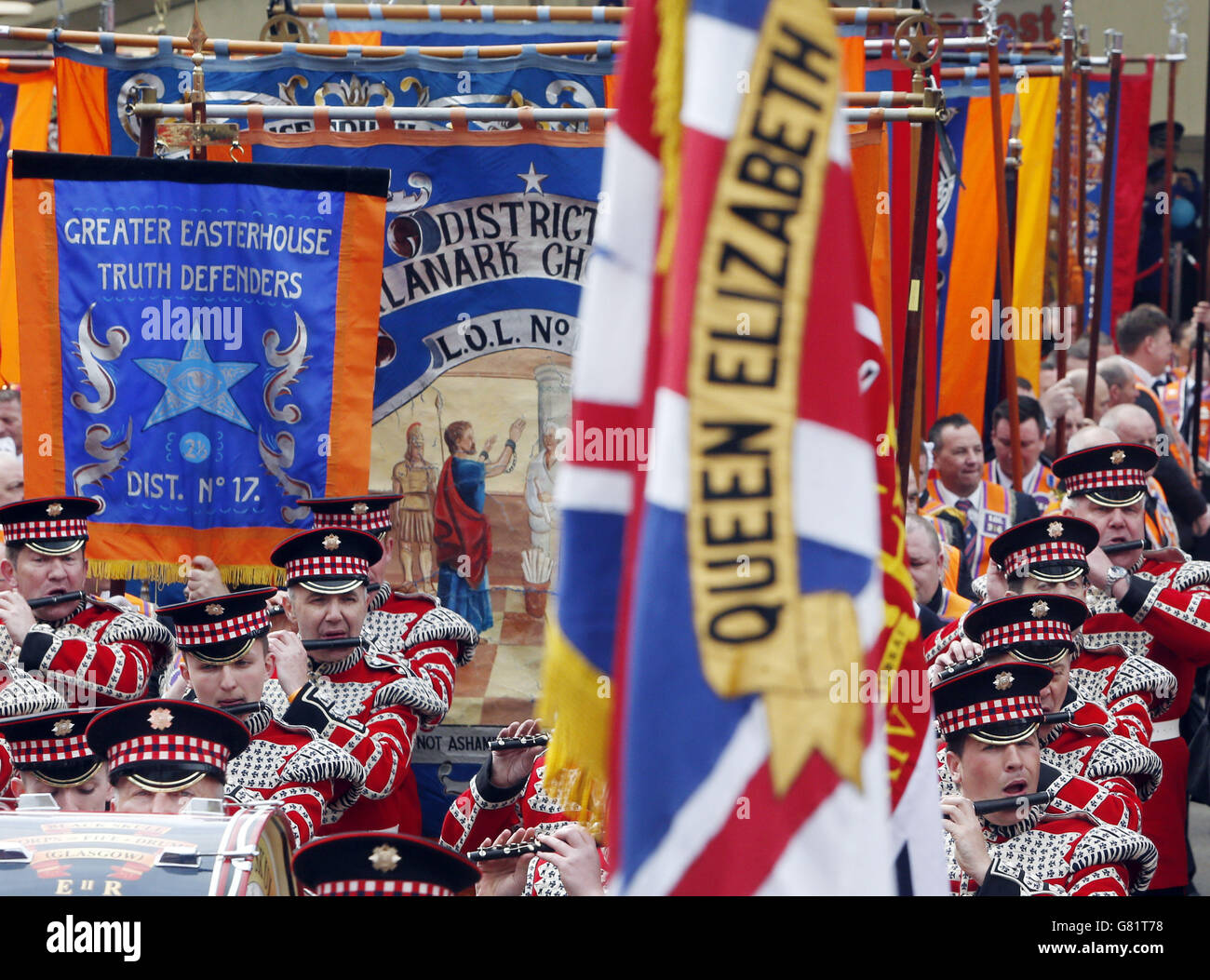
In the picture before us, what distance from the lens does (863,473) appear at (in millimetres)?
1843

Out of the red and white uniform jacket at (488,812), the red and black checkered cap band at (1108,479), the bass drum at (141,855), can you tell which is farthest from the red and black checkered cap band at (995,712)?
the red and black checkered cap band at (1108,479)

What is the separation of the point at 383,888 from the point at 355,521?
2.38 meters

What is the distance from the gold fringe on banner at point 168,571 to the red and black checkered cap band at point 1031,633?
2.53m

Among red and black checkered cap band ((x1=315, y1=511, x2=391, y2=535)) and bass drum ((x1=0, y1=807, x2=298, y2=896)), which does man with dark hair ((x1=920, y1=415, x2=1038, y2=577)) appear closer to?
red and black checkered cap band ((x1=315, y1=511, x2=391, y2=535))

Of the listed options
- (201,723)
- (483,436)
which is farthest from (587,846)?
(483,436)

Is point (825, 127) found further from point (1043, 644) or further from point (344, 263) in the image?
point (344, 263)

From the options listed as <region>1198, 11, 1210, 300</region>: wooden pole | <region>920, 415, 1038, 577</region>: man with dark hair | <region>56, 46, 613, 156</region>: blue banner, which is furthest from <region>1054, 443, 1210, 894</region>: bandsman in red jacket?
<region>1198, 11, 1210, 300</region>: wooden pole

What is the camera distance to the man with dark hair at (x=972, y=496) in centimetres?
748

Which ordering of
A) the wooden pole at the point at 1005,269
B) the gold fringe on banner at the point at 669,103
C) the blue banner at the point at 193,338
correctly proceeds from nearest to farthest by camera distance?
the gold fringe on banner at the point at 669,103 → the blue banner at the point at 193,338 → the wooden pole at the point at 1005,269

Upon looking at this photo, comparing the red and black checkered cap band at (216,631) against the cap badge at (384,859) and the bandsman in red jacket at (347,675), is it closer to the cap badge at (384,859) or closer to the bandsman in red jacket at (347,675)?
the bandsman in red jacket at (347,675)

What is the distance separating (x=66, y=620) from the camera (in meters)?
6.05
